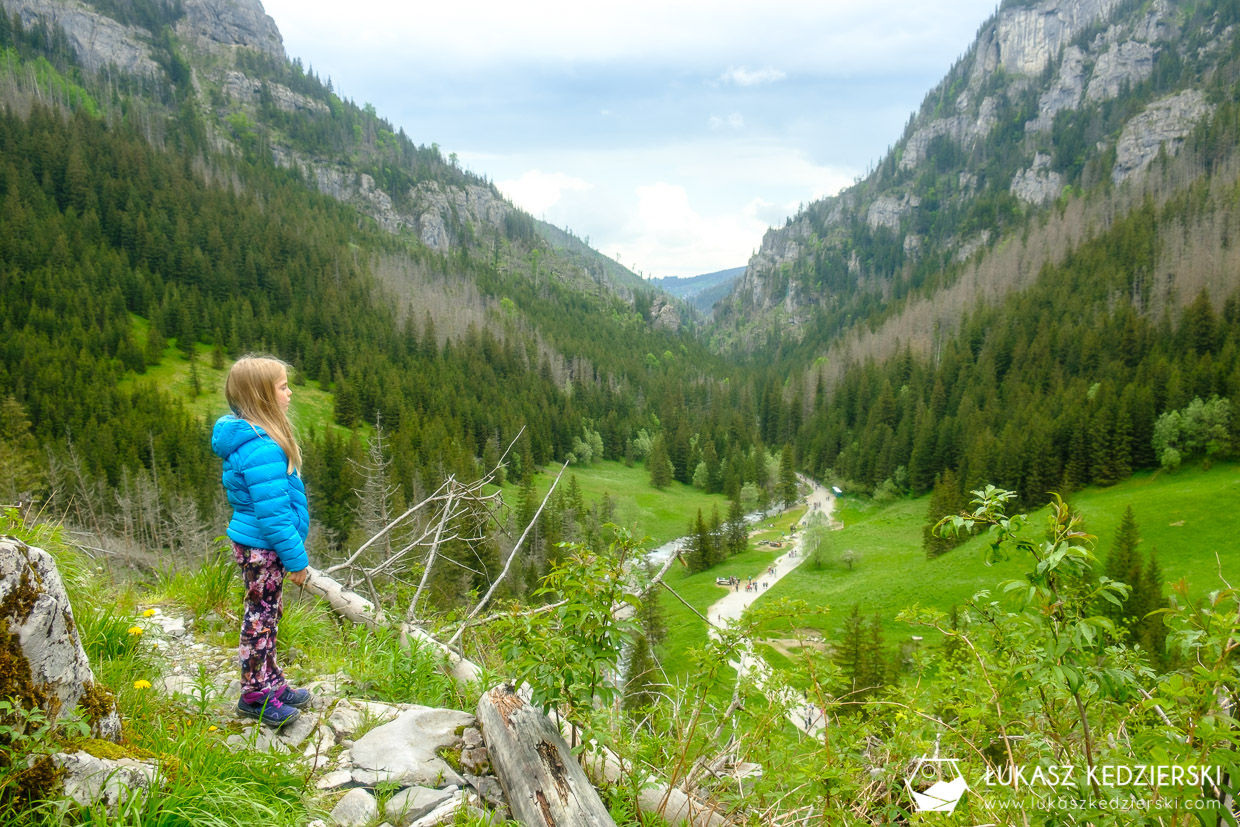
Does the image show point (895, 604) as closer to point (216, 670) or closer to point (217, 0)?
point (216, 670)

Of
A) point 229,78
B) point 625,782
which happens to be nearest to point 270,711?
point 625,782

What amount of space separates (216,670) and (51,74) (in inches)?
7697

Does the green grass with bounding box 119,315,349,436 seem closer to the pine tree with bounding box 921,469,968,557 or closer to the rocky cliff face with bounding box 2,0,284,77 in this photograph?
the pine tree with bounding box 921,469,968,557

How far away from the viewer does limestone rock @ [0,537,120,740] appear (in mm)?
2650

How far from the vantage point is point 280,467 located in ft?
13.2

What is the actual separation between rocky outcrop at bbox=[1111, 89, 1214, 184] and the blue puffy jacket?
198 meters

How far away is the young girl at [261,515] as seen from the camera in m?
3.94

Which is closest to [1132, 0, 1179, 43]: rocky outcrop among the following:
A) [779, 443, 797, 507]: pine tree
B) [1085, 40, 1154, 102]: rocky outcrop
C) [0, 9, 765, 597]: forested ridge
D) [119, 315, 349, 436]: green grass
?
[1085, 40, 1154, 102]: rocky outcrop

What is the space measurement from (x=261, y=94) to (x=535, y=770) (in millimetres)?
238269

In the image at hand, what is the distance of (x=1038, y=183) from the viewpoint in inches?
6944

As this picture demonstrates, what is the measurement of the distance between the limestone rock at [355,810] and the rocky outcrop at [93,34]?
214613mm

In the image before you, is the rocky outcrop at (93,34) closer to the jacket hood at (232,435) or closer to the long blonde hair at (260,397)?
the long blonde hair at (260,397)

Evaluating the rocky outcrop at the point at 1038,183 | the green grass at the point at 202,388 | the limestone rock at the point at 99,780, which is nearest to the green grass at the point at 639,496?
the green grass at the point at 202,388

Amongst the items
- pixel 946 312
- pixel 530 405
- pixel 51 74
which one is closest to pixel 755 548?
pixel 530 405
